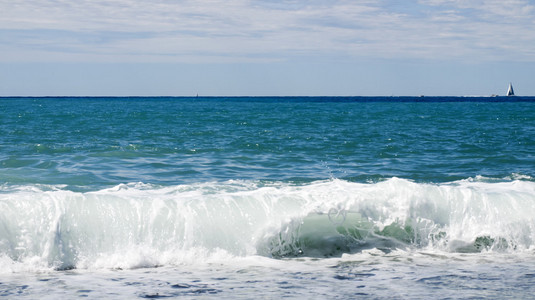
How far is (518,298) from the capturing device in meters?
6.41

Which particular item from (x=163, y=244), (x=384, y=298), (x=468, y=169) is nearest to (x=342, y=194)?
(x=163, y=244)

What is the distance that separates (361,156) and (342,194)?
31.1 feet

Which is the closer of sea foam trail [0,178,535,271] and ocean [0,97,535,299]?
ocean [0,97,535,299]

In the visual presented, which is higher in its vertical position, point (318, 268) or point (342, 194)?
point (342, 194)

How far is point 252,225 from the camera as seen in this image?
9.26 m

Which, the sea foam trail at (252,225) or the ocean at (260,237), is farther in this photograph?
the sea foam trail at (252,225)

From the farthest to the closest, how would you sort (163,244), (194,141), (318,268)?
(194,141) → (163,244) → (318,268)

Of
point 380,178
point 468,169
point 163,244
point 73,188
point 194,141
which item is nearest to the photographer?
point 163,244

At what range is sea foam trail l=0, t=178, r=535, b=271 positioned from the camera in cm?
830

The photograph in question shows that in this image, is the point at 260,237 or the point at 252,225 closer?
the point at 260,237

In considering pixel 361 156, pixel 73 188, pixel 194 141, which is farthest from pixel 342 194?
pixel 194 141

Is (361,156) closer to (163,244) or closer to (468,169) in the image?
(468,169)

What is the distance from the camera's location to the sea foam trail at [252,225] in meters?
8.30

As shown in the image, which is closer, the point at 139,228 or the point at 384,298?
the point at 384,298
